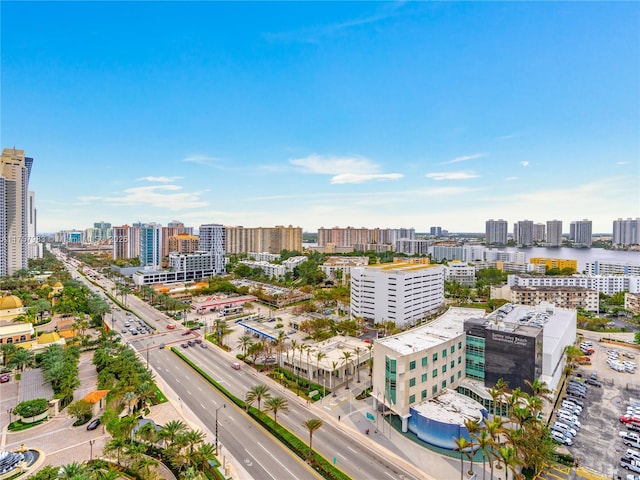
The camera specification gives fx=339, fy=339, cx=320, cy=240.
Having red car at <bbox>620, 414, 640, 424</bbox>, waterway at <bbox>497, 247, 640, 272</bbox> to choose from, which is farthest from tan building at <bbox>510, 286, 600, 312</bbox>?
waterway at <bbox>497, 247, 640, 272</bbox>

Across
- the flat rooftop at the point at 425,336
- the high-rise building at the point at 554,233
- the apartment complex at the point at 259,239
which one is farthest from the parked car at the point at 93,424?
the high-rise building at the point at 554,233

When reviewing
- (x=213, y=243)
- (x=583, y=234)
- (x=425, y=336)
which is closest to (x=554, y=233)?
(x=583, y=234)

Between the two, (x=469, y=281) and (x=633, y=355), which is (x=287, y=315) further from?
(x=469, y=281)

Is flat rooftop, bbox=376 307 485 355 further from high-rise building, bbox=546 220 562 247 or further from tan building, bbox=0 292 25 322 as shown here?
high-rise building, bbox=546 220 562 247

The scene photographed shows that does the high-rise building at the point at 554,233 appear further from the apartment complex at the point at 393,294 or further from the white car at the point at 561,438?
the white car at the point at 561,438

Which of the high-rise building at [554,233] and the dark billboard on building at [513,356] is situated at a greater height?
the high-rise building at [554,233]

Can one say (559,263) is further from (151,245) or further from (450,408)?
(151,245)

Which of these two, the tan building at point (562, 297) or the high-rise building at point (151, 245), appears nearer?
the tan building at point (562, 297)
